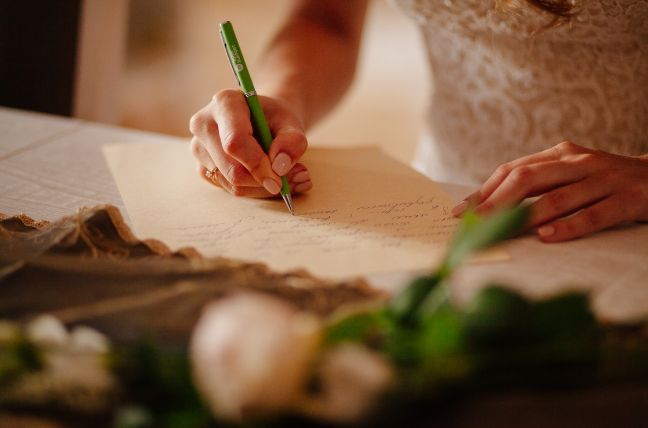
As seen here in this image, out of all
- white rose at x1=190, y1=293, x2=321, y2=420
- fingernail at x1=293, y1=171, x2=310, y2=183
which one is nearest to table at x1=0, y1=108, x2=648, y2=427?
white rose at x1=190, y1=293, x2=321, y2=420

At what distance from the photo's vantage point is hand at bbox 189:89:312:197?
2.23ft

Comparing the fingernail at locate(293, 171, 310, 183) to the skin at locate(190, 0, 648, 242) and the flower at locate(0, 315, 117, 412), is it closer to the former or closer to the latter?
the skin at locate(190, 0, 648, 242)

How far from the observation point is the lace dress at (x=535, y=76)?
91cm

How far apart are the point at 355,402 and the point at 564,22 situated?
801 millimetres

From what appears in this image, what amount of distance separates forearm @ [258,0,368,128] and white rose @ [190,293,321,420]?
678mm

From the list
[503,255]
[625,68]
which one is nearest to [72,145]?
[503,255]

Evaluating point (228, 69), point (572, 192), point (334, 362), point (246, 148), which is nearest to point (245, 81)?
point (246, 148)

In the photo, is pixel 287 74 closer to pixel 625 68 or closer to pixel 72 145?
pixel 72 145

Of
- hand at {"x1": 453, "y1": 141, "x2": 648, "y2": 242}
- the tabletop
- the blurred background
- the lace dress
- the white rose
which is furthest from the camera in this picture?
the blurred background

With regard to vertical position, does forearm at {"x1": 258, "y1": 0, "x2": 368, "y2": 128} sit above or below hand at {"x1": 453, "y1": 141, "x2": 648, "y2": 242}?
above

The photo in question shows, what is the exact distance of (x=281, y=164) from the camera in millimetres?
685

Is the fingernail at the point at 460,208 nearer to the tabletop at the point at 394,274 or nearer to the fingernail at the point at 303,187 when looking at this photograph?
the tabletop at the point at 394,274

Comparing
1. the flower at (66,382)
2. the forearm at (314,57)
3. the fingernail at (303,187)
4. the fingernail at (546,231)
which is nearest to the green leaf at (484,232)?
the flower at (66,382)

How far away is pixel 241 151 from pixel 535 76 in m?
0.58
